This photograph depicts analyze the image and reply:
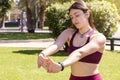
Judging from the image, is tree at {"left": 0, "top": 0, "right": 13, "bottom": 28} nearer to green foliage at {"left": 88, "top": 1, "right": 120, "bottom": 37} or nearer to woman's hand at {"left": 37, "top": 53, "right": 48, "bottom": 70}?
green foliage at {"left": 88, "top": 1, "right": 120, "bottom": 37}

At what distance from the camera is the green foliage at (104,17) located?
18.2 metres

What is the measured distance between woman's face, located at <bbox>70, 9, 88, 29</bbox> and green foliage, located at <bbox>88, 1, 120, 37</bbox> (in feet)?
48.4

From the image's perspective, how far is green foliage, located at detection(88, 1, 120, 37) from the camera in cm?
1822

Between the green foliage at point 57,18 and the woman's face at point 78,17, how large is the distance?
14003mm

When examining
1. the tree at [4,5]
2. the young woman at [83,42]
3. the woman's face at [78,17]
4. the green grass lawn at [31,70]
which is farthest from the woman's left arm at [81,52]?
the tree at [4,5]

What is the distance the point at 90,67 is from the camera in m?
3.40

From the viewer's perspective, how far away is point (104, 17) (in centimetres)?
1847

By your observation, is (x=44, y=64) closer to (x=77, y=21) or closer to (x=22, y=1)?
(x=77, y=21)

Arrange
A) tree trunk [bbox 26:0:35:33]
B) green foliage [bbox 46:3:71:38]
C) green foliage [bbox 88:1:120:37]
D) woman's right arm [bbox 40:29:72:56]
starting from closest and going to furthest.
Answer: woman's right arm [bbox 40:29:72:56] < green foliage [bbox 46:3:71:38] < green foliage [bbox 88:1:120:37] < tree trunk [bbox 26:0:35:33]

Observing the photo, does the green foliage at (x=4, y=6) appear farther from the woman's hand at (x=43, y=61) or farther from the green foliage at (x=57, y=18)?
the woman's hand at (x=43, y=61)

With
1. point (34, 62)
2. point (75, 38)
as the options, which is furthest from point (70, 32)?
point (34, 62)

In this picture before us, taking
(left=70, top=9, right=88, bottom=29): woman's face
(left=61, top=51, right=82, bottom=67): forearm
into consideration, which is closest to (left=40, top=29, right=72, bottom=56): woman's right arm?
(left=70, top=9, right=88, bottom=29): woman's face

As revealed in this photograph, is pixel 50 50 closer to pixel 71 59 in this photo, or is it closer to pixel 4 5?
pixel 71 59

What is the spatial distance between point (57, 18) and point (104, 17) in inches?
97.2
